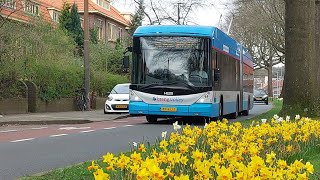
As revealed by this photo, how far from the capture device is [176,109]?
735 inches

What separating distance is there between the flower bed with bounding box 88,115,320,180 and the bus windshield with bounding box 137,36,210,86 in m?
8.11

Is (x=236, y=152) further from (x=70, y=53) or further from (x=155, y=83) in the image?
(x=70, y=53)

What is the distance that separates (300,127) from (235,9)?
123 feet

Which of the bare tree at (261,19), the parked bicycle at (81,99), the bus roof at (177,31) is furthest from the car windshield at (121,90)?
the bare tree at (261,19)

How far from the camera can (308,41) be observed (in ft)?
60.4

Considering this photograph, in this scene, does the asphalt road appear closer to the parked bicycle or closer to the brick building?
the parked bicycle

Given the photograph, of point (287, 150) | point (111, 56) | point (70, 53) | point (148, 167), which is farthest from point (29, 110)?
point (148, 167)

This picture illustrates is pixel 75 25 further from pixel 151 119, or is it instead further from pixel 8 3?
pixel 151 119

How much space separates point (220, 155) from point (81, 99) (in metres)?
25.7

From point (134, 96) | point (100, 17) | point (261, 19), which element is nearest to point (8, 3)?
point (134, 96)

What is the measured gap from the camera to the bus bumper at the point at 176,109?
1856 centimetres

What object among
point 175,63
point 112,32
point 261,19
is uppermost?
point 112,32

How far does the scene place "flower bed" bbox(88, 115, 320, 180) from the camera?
441 cm

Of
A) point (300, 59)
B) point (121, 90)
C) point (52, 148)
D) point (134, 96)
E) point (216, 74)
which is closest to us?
point (52, 148)
